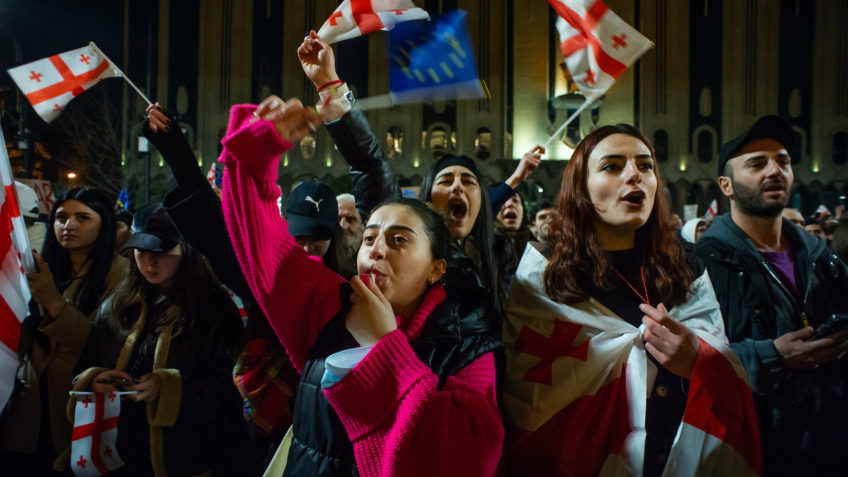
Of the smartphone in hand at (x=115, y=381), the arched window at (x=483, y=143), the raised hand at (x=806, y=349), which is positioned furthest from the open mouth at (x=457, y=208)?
the arched window at (x=483, y=143)

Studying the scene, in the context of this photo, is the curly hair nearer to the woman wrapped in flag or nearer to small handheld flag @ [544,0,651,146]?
the woman wrapped in flag

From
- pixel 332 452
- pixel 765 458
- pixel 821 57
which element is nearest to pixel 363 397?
pixel 332 452

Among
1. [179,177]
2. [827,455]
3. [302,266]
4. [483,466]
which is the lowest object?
[827,455]

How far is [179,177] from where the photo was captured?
85.4 inches

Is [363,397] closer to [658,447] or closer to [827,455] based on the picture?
[658,447]

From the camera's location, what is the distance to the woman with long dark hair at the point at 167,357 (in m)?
2.54

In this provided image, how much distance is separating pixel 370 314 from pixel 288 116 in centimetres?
68

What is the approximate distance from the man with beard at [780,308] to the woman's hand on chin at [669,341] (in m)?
0.46

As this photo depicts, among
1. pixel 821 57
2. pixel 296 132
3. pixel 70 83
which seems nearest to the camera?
pixel 296 132

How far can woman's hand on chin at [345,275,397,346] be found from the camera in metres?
1.66

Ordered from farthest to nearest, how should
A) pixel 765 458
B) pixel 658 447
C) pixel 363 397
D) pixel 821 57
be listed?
pixel 821 57, pixel 765 458, pixel 658 447, pixel 363 397

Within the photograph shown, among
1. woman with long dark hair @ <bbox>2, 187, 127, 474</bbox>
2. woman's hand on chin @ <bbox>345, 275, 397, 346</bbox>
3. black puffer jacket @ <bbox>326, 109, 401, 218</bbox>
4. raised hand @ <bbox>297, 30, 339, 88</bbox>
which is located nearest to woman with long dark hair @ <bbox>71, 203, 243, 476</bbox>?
woman with long dark hair @ <bbox>2, 187, 127, 474</bbox>

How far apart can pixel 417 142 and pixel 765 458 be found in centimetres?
2344

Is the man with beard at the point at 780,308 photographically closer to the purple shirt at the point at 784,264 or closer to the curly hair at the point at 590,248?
the purple shirt at the point at 784,264
